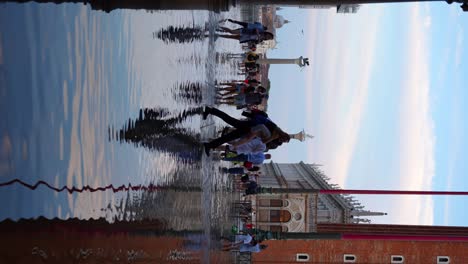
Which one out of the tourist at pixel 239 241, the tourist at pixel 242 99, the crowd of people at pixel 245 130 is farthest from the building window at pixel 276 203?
the tourist at pixel 242 99

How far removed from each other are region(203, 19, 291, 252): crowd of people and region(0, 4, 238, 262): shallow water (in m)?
0.95

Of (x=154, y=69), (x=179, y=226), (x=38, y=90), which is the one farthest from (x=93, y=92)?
(x=179, y=226)

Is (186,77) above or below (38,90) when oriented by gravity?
above

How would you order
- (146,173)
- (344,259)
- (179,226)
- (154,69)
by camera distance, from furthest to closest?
(344,259), (179,226), (154,69), (146,173)

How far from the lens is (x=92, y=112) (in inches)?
206

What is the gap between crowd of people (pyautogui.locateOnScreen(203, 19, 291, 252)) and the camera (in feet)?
35.0

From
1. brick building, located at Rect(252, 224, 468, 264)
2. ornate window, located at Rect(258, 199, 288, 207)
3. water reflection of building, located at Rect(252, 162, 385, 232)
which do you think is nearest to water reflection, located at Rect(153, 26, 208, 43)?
brick building, located at Rect(252, 224, 468, 264)

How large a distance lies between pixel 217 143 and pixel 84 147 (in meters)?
6.62

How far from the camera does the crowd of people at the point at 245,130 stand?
10.7m

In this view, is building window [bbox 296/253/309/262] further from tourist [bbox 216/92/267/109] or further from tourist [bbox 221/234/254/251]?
tourist [bbox 216/92/267/109]

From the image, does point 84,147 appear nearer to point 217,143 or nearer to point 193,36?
point 217,143

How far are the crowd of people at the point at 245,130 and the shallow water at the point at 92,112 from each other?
95cm

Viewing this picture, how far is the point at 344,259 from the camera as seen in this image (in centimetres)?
3819

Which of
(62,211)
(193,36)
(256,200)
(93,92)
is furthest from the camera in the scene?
(256,200)
